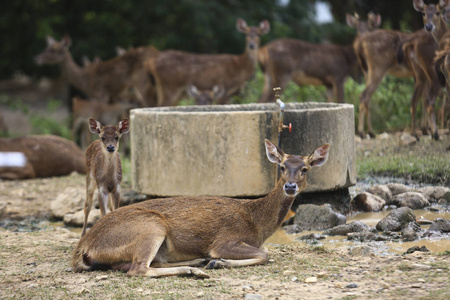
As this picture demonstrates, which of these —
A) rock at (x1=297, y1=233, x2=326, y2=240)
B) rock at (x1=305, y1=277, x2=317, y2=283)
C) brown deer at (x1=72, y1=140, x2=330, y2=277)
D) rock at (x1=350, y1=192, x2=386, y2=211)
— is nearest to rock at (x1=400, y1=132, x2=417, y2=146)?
rock at (x1=350, y1=192, x2=386, y2=211)

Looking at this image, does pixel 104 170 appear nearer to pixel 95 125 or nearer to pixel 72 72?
pixel 95 125

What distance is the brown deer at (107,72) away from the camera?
54.1 feet

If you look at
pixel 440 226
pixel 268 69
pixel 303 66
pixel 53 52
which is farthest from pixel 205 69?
pixel 440 226

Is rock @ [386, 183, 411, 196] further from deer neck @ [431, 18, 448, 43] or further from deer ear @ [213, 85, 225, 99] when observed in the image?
deer ear @ [213, 85, 225, 99]

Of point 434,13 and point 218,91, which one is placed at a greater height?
point 434,13

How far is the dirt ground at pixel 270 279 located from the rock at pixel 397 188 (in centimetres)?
248

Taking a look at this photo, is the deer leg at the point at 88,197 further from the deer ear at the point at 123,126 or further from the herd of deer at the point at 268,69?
the herd of deer at the point at 268,69

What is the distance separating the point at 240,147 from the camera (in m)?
7.93

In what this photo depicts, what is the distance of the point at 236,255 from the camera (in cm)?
586

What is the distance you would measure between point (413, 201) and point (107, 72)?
10.1 m

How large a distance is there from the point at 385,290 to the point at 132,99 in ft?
43.5

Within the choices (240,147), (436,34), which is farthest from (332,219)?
(436,34)

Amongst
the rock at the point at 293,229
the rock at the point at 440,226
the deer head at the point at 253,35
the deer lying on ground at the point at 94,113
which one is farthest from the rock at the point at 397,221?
the deer lying on ground at the point at 94,113

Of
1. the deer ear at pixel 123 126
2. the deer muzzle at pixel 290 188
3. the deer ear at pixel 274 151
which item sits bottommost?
the deer muzzle at pixel 290 188
